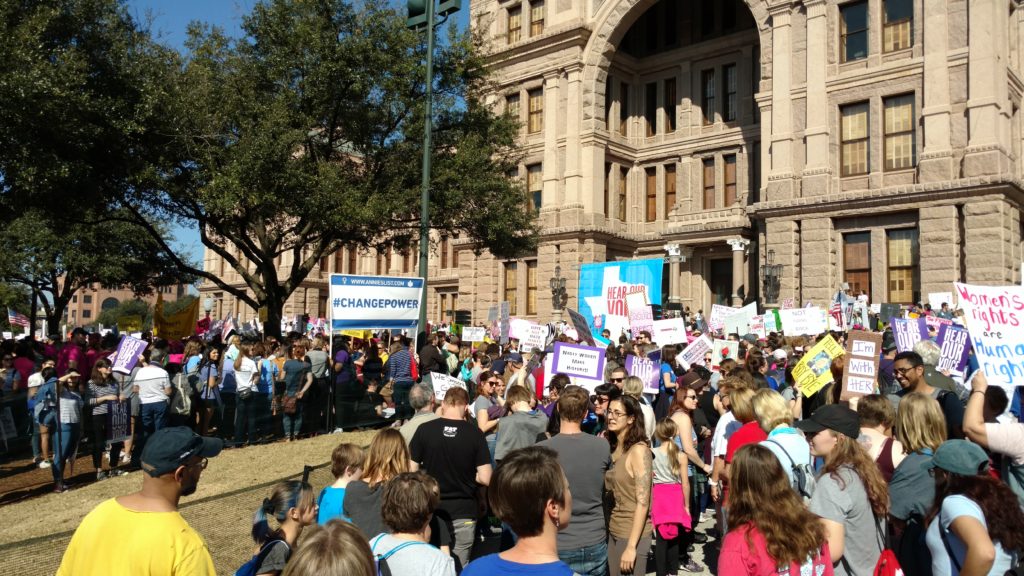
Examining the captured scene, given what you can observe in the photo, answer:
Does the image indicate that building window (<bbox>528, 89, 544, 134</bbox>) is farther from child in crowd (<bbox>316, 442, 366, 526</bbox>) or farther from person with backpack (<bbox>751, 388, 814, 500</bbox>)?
child in crowd (<bbox>316, 442, 366, 526</bbox>)

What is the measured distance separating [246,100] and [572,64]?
19526 millimetres

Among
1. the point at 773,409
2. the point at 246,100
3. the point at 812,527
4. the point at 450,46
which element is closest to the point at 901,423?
the point at 773,409

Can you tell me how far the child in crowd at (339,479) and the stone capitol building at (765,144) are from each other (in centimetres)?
1974

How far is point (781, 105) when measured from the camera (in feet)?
90.5

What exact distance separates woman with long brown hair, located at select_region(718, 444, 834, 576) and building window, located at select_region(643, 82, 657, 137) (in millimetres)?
35212

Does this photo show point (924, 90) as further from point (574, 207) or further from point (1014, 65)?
point (574, 207)

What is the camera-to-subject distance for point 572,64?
34031 millimetres

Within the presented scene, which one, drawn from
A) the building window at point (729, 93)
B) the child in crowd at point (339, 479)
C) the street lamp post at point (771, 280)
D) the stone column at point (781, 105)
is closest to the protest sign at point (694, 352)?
the child in crowd at point (339, 479)

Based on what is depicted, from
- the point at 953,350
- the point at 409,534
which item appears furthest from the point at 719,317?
the point at 409,534

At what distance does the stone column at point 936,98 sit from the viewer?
946 inches

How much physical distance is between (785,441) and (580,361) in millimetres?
4416

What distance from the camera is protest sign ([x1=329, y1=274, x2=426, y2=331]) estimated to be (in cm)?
1219

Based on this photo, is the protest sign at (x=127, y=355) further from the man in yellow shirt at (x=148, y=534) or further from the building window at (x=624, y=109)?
the building window at (x=624, y=109)

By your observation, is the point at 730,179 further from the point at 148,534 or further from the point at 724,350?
the point at 148,534
